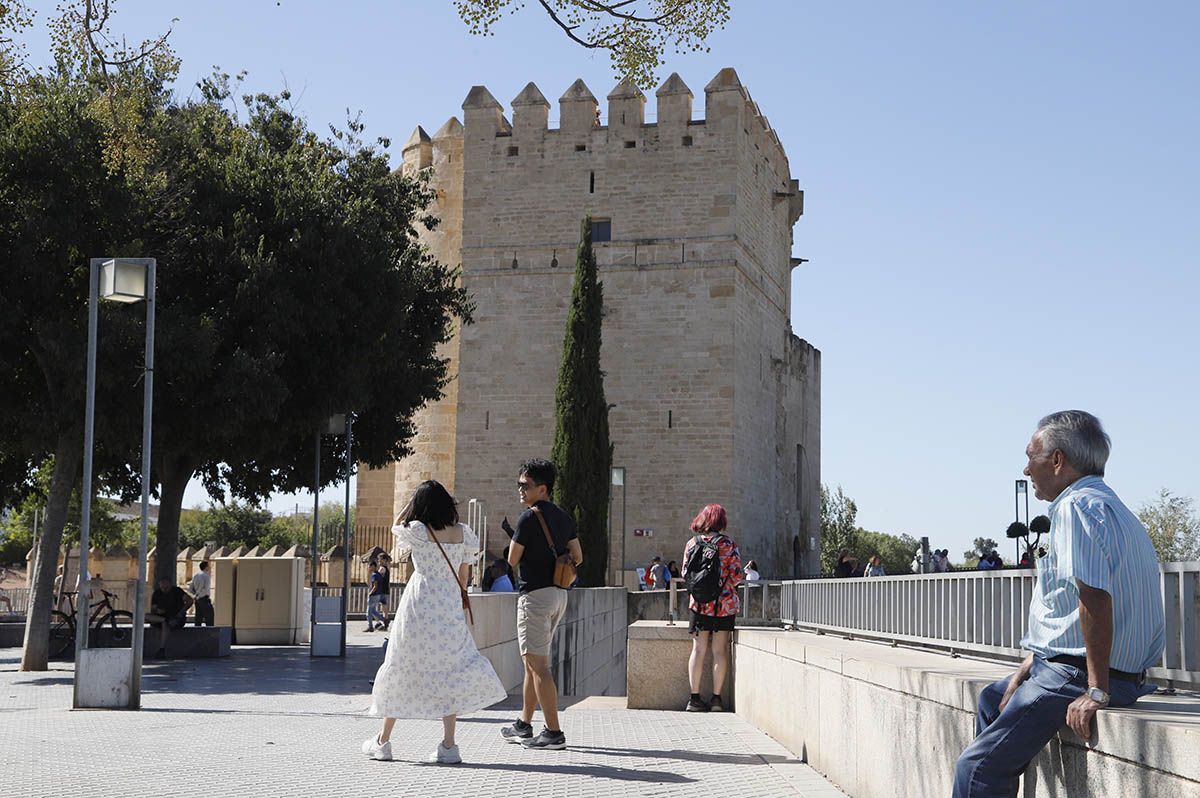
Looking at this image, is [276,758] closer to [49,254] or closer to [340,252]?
[49,254]

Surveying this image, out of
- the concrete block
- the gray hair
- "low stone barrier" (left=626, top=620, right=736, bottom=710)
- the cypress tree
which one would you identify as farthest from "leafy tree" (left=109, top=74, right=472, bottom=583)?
the gray hair

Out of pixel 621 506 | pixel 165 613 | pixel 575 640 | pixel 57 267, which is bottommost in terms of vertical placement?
pixel 575 640

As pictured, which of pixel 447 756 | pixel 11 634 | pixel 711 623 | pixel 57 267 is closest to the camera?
pixel 447 756

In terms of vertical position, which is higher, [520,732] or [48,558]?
[48,558]

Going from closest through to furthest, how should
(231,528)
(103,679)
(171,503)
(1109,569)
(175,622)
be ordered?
(1109,569), (103,679), (175,622), (171,503), (231,528)

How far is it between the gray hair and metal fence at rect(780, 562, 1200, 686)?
404 mm

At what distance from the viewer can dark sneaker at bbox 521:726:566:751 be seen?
8344mm

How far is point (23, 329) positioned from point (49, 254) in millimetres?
970

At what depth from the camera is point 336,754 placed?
818 centimetres

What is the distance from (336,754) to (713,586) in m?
3.51

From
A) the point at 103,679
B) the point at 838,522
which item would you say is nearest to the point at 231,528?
the point at 838,522

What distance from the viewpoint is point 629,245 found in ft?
127

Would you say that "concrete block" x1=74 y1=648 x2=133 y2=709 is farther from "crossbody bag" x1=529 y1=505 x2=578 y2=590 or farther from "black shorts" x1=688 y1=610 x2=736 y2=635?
"crossbody bag" x1=529 y1=505 x2=578 y2=590

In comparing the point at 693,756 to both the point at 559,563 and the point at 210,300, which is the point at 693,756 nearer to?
the point at 559,563
